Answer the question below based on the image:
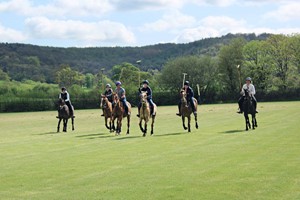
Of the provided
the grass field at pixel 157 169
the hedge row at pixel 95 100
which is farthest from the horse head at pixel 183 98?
the hedge row at pixel 95 100

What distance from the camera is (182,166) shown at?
14.3 m

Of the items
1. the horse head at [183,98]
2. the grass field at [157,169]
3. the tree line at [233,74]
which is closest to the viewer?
the grass field at [157,169]

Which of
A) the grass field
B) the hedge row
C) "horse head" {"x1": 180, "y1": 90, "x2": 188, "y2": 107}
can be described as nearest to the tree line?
the hedge row

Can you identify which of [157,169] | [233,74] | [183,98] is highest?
[233,74]

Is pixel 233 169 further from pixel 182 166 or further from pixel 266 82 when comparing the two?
pixel 266 82

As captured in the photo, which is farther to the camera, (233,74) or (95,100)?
(233,74)

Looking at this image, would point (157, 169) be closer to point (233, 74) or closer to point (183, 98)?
point (183, 98)

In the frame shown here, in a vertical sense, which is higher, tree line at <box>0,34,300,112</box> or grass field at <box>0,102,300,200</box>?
tree line at <box>0,34,300,112</box>

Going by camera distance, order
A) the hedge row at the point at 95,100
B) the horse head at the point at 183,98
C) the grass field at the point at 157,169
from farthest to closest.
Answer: the hedge row at the point at 95,100, the horse head at the point at 183,98, the grass field at the point at 157,169

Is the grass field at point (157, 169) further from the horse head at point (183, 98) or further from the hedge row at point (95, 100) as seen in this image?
the hedge row at point (95, 100)

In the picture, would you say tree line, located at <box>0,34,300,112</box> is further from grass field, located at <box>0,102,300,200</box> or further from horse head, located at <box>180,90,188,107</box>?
grass field, located at <box>0,102,300,200</box>

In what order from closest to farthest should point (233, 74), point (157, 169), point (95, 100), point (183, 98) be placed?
point (157, 169) → point (183, 98) → point (95, 100) → point (233, 74)

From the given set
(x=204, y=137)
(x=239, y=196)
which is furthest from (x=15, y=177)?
(x=204, y=137)

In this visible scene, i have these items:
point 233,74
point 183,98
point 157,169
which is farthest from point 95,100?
point 157,169
